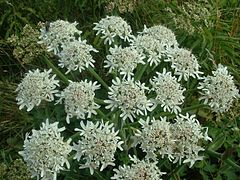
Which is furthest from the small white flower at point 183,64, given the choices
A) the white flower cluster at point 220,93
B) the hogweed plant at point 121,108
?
the white flower cluster at point 220,93

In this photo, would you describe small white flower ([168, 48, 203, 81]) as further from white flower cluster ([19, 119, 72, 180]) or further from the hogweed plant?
white flower cluster ([19, 119, 72, 180])

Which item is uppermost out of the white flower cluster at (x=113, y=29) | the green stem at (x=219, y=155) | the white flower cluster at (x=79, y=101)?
the white flower cluster at (x=113, y=29)

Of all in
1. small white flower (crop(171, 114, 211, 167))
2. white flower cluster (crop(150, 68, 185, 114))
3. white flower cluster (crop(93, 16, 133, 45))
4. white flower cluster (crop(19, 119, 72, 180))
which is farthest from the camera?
white flower cluster (crop(93, 16, 133, 45))

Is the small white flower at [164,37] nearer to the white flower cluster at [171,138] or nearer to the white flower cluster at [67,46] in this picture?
the white flower cluster at [67,46]

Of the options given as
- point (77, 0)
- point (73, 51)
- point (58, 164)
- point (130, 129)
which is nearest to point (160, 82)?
point (130, 129)

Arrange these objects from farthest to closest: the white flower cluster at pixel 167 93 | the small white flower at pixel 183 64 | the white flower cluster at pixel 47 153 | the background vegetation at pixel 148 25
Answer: the background vegetation at pixel 148 25 < the small white flower at pixel 183 64 < the white flower cluster at pixel 167 93 < the white flower cluster at pixel 47 153

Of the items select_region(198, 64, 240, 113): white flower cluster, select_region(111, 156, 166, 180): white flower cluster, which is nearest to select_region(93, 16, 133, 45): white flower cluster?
select_region(198, 64, 240, 113): white flower cluster

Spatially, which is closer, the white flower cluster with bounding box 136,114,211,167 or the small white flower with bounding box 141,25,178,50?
the white flower cluster with bounding box 136,114,211,167
